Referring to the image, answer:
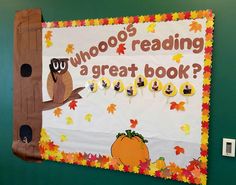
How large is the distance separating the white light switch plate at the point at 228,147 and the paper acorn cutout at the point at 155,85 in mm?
498

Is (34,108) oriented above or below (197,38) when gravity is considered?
below

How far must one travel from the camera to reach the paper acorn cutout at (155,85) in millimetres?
1729

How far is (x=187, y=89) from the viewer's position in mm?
1660

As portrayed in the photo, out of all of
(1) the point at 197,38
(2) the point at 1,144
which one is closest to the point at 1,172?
(2) the point at 1,144

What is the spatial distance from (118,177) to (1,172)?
1052 millimetres

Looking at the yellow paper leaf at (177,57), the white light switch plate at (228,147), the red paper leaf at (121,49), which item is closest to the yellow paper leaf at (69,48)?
the red paper leaf at (121,49)

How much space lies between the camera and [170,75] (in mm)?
1703

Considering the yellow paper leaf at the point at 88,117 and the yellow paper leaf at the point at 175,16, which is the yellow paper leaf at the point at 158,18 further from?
the yellow paper leaf at the point at 88,117

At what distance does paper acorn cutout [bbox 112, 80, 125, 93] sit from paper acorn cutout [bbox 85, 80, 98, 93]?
13 centimetres

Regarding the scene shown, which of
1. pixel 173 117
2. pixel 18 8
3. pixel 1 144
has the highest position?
pixel 18 8

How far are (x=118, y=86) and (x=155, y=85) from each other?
0.83ft

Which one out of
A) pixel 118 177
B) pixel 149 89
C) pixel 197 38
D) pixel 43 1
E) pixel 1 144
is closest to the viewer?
pixel 197 38

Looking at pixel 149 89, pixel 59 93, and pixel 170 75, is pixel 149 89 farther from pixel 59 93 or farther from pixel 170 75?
pixel 59 93

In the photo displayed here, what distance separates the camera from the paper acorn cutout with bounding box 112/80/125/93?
1.82 metres
